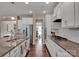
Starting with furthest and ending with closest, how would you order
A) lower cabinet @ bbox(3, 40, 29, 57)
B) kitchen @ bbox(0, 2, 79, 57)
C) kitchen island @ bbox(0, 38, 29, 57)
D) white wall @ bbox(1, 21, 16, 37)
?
white wall @ bbox(1, 21, 16, 37), kitchen @ bbox(0, 2, 79, 57), lower cabinet @ bbox(3, 40, 29, 57), kitchen island @ bbox(0, 38, 29, 57)

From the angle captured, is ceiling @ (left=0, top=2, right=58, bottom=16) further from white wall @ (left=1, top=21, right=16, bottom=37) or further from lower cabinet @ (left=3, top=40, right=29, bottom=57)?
lower cabinet @ (left=3, top=40, right=29, bottom=57)

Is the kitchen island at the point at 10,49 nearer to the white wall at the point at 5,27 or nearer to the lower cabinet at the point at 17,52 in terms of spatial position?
the lower cabinet at the point at 17,52

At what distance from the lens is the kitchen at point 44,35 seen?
2.44 meters

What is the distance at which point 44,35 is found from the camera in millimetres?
9258

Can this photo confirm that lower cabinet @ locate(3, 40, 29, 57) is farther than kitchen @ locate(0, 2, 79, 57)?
No

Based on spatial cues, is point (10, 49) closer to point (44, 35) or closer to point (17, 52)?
point (17, 52)

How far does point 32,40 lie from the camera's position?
29.9 ft

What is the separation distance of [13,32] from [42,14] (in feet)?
14.0

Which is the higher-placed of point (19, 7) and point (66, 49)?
point (19, 7)

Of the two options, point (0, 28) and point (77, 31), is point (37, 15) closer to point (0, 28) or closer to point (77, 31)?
point (0, 28)

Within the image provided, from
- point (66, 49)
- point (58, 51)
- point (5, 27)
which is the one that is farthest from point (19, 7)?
point (66, 49)

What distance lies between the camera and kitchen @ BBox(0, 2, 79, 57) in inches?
96.1

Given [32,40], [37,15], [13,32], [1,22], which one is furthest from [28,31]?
[1,22]

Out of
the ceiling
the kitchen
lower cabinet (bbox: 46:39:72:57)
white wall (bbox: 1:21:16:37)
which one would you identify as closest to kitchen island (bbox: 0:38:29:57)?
the kitchen
